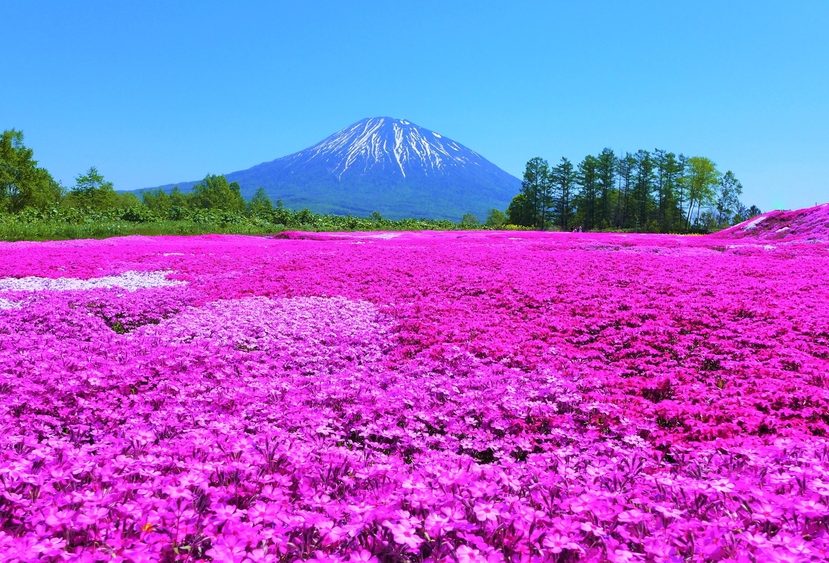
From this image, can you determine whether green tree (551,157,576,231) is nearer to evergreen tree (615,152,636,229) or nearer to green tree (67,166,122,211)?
evergreen tree (615,152,636,229)

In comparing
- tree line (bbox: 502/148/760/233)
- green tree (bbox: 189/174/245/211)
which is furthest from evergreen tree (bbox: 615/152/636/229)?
green tree (bbox: 189/174/245/211)

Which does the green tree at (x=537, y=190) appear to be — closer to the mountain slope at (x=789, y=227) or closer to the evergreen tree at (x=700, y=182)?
the evergreen tree at (x=700, y=182)

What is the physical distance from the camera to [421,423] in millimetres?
5652

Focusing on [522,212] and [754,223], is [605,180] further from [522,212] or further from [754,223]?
[754,223]

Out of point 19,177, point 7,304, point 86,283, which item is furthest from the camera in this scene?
point 19,177

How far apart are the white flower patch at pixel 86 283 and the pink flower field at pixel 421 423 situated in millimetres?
1084

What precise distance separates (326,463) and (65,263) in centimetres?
1876

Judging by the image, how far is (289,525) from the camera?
3080 mm

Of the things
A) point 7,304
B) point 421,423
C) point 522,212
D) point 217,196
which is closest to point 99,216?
point 7,304

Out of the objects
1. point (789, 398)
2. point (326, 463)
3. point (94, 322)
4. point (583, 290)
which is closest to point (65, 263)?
point (94, 322)

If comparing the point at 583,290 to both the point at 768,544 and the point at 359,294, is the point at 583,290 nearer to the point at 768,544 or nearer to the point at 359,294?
the point at 359,294

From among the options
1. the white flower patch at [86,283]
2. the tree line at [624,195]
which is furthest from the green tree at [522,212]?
the white flower patch at [86,283]

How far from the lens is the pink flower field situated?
3.04 metres

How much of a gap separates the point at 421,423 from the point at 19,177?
267 feet
